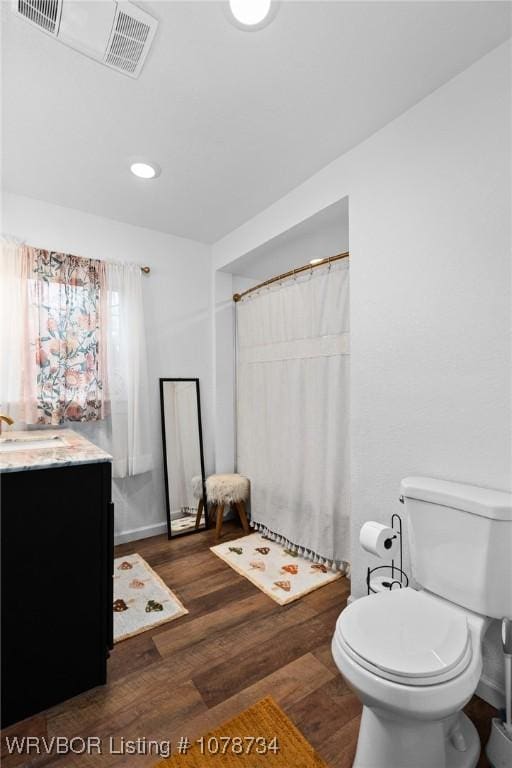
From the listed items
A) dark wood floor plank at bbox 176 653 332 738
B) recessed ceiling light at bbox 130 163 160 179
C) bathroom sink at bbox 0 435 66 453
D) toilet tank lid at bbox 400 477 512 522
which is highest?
recessed ceiling light at bbox 130 163 160 179

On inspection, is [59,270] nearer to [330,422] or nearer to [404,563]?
[330,422]

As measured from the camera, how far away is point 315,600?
2.12 m

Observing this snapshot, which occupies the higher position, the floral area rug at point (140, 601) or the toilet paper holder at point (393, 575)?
the toilet paper holder at point (393, 575)

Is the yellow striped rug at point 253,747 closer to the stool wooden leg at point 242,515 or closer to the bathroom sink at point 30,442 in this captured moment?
the bathroom sink at point 30,442

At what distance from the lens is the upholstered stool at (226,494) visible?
2.96m

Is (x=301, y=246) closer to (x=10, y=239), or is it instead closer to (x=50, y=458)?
(x=10, y=239)

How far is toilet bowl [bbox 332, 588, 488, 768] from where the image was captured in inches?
39.9

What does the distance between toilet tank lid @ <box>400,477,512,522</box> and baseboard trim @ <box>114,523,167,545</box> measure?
2.19 metres

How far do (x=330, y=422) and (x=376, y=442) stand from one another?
22.2 inches

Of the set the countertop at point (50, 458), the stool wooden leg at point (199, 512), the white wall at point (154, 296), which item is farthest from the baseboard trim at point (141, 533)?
the countertop at point (50, 458)

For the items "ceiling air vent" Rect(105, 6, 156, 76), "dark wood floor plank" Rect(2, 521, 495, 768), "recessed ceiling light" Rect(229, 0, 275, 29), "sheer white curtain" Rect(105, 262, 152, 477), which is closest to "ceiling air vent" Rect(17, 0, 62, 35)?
"ceiling air vent" Rect(105, 6, 156, 76)

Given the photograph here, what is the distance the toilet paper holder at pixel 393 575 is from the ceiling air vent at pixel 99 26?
225 cm

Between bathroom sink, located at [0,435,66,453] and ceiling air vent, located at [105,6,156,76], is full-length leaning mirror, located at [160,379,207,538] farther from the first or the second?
ceiling air vent, located at [105,6,156,76]

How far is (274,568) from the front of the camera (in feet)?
8.11
